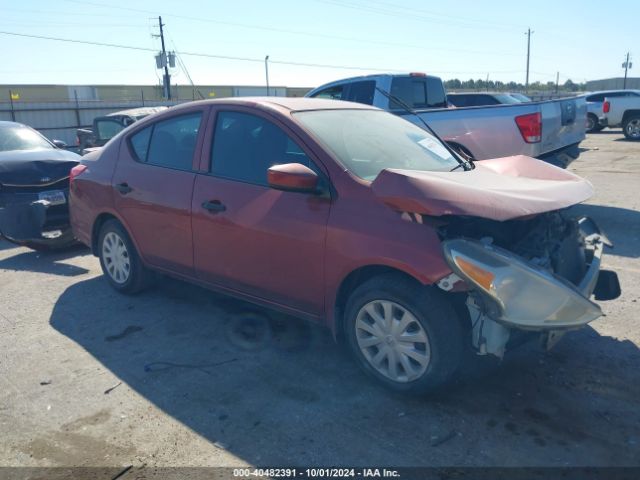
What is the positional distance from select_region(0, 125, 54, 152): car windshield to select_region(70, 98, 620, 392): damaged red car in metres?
3.66

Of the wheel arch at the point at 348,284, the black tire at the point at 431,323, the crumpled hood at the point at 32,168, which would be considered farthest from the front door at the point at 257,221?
the crumpled hood at the point at 32,168

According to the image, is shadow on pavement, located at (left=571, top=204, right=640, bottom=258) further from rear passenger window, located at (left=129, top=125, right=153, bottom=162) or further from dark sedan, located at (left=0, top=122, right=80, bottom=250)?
dark sedan, located at (left=0, top=122, right=80, bottom=250)

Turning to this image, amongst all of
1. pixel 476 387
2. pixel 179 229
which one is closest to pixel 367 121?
pixel 179 229

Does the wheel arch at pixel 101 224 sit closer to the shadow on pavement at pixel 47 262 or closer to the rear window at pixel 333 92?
the shadow on pavement at pixel 47 262

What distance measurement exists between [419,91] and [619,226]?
399cm

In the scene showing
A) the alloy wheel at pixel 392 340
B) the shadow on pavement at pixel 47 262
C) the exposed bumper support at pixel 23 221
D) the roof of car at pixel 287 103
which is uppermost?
the roof of car at pixel 287 103

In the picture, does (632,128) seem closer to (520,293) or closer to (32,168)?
(32,168)

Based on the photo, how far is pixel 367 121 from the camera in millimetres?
4484

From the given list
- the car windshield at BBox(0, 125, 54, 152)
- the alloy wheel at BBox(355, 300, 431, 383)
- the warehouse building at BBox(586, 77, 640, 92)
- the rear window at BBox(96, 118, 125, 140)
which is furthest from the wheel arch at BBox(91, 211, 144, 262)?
the warehouse building at BBox(586, 77, 640, 92)

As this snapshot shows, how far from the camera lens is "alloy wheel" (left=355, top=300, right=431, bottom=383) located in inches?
133

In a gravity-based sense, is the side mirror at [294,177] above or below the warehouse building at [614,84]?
below

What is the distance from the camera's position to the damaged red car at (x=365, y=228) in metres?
3.17

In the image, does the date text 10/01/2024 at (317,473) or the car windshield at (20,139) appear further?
the car windshield at (20,139)

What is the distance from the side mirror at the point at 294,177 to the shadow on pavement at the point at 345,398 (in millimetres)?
1248
